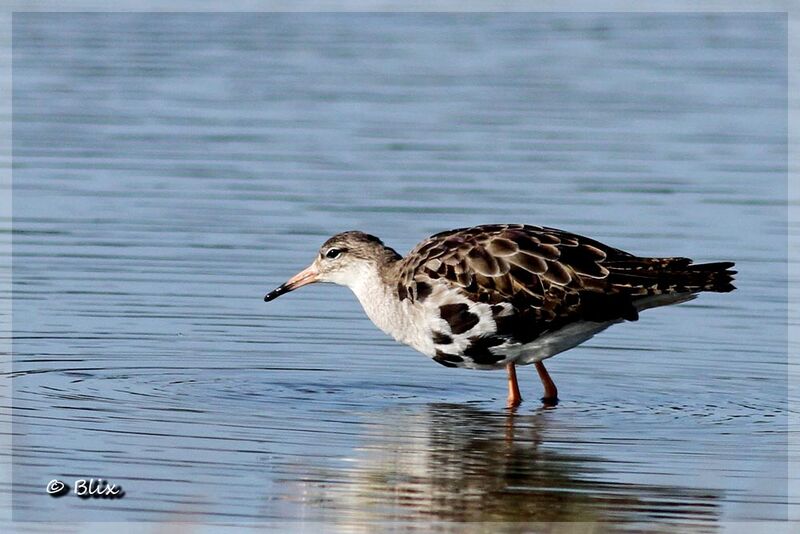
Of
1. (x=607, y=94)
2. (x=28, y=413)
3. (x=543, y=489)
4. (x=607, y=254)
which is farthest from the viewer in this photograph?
(x=607, y=94)

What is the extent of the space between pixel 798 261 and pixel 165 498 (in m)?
10.6

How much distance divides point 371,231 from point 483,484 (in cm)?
863

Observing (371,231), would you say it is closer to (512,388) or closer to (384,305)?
(384,305)

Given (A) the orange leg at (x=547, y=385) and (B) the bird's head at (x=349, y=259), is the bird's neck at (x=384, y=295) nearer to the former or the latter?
(B) the bird's head at (x=349, y=259)

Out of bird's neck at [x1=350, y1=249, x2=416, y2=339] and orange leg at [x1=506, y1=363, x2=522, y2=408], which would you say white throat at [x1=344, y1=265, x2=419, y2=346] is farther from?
orange leg at [x1=506, y1=363, x2=522, y2=408]

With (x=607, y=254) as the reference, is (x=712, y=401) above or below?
below

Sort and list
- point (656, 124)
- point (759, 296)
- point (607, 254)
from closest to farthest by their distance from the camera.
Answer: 1. point (607, 254)
2. point (759, 296)
3. point (656, 124)

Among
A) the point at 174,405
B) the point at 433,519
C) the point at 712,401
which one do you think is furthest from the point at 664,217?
the point at 433,519

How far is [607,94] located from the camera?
3020 centimetres

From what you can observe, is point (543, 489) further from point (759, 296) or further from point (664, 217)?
point (664, 217)

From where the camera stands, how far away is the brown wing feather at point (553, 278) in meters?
15.8

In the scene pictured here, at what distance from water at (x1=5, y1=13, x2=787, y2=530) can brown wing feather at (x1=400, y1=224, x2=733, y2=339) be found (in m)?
0.85

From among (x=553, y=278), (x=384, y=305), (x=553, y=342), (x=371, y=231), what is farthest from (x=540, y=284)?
(x=371, y=231)

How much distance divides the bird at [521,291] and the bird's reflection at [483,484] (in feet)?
3.29
